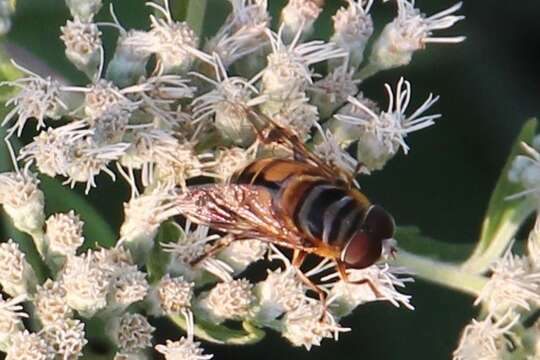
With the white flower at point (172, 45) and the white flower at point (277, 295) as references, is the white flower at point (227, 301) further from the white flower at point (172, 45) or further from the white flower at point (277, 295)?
the white flower at point (172, 45)

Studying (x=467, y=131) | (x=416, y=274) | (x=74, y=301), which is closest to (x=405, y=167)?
(x=467, y=131)

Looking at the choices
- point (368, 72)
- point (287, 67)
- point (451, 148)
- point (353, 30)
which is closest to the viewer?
point (287, 67)

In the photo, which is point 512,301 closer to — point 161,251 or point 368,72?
point 368,72

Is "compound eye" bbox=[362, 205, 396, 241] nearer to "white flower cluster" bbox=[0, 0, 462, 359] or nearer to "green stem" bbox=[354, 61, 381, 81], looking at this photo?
"white flower cluster" bbox=[0, 0, 462, 359]

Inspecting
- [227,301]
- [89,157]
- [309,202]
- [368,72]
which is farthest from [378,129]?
[89,157]

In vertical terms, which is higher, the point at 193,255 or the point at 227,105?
the point at 227,105

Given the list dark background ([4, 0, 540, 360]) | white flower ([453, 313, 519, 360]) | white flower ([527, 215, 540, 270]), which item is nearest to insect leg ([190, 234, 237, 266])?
white flower ([453, 313, 519, 360])
